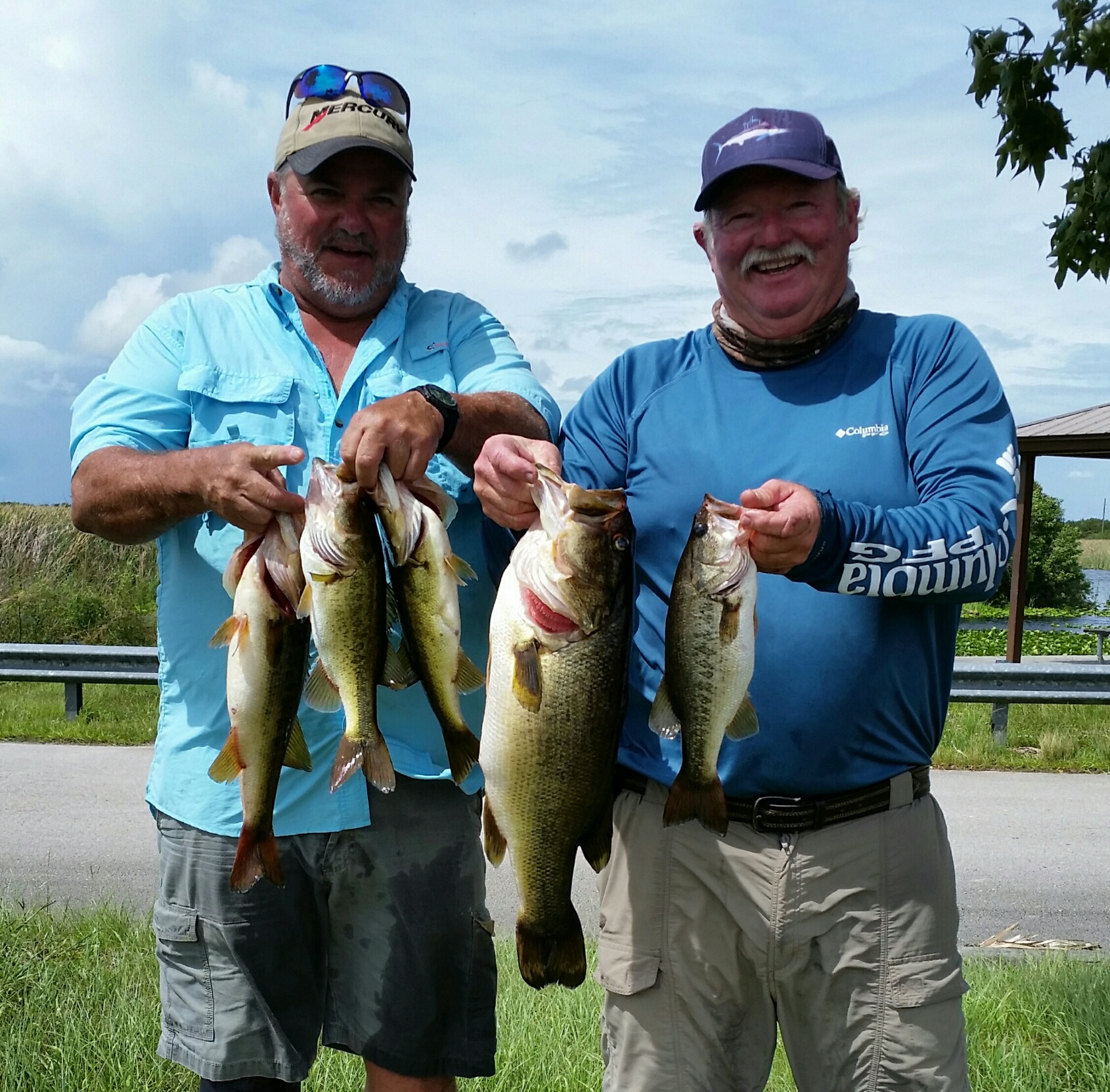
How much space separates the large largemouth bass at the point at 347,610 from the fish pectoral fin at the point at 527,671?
1.25 ft

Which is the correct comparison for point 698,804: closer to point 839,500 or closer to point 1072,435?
point 839,500

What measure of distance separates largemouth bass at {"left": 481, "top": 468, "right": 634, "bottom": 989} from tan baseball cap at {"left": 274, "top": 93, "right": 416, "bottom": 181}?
1.30m

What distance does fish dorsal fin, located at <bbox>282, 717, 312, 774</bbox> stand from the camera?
308 centimetres

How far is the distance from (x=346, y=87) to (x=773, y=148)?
1296mm

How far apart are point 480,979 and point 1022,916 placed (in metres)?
4.84

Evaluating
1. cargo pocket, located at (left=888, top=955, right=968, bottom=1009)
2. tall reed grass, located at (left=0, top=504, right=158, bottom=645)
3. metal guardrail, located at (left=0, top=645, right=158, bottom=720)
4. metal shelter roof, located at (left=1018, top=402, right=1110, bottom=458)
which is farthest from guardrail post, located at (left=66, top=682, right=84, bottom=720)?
metal shelter roof, located at (left=1018, top=402, right=1110, bottom=458)

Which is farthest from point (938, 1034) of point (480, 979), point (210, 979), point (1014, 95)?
point (1014, 95)

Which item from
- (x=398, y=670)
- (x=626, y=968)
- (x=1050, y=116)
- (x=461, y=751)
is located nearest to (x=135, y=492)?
(x=398, y=670)

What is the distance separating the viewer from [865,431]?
3.20m

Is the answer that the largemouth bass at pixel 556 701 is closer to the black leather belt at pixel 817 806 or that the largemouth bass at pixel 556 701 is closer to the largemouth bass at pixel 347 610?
the largemouth bass at pixel 347 610

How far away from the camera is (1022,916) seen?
7129 millimetres

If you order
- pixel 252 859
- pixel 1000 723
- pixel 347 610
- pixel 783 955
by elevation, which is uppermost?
pixel 347 610

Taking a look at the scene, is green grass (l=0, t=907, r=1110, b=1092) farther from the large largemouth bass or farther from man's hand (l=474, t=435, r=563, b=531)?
man's hand (l=474, t=435, r=563, b=531)

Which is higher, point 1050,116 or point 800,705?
point 1050,116
